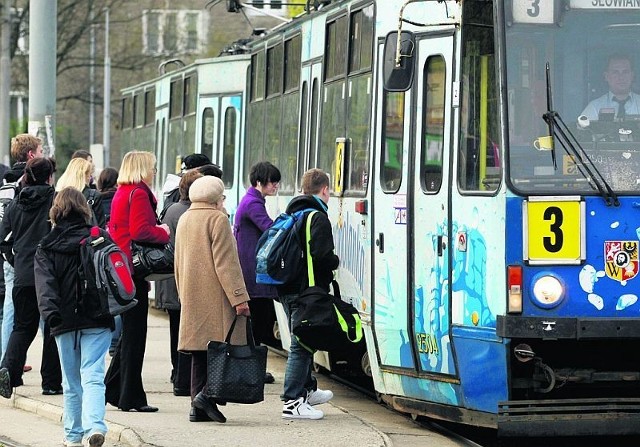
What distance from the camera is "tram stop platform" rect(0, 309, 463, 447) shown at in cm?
938

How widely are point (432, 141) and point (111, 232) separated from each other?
249 cm

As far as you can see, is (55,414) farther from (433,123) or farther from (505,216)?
(505,216)

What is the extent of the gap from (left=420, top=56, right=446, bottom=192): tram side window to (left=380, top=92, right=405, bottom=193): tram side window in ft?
1.22

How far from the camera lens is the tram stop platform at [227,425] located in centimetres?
938

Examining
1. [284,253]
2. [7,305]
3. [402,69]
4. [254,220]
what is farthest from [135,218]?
[402,69]

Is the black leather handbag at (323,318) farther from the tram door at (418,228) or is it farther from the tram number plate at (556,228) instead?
the tram number plate at (556,228)

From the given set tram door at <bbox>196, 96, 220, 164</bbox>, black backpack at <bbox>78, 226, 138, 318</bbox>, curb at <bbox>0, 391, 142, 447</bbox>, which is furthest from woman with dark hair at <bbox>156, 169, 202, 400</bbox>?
tram door at <bbox>196, 96, 220, 164</bbox>

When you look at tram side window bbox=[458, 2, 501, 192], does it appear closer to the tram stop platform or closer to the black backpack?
the tram stop platform

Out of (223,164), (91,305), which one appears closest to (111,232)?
(91,305)

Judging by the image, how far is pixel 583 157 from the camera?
8.54m

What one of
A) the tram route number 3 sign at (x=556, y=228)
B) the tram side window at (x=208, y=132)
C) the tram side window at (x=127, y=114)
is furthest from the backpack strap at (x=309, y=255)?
the tram side window at (x=127, y=114)

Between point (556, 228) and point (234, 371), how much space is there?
2416mm

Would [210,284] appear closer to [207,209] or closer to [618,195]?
[207,209]

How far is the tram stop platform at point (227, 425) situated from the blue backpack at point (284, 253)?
98 cm
